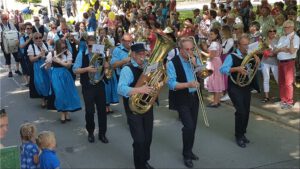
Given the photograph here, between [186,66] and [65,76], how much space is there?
329 centimetres

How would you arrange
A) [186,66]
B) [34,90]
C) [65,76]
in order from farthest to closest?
1. [34,90]
2. [65,76]
3. [186,66]

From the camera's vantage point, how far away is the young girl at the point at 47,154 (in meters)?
4.81

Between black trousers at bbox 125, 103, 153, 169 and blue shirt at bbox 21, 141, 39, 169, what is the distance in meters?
1.47

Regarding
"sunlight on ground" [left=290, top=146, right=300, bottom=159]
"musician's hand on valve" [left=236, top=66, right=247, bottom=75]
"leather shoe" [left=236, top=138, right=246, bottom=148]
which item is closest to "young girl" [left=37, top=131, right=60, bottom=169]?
"musician's hand on valve" [left=236, top=66, right=247, bottom=75]

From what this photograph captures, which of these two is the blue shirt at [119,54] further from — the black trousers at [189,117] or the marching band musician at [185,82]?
the black trousers at [189,117]

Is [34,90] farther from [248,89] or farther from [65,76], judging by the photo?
[248,89]

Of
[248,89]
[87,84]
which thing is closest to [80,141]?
[87,84]

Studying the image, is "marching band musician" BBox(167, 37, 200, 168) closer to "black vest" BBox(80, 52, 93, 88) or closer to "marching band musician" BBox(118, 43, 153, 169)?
"marching band musician" BBox(118, 43, 153, 169)

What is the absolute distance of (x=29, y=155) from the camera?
196 inches

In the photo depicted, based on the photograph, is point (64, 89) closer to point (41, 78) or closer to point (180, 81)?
point (41, 78)

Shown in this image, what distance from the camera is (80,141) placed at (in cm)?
812

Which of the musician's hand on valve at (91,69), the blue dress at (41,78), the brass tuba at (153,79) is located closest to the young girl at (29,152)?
the brass tuba at (153,79)

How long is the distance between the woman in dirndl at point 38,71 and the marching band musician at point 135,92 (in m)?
4.31

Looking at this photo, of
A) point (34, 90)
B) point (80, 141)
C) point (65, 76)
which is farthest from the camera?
point (34, 90)
